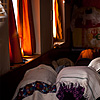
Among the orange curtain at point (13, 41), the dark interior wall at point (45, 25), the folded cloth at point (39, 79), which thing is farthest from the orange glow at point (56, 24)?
the folded cloth at point (39, 79)

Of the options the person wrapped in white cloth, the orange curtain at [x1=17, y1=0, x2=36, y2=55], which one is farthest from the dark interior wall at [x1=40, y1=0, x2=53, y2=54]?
the person wrapped in white cloth

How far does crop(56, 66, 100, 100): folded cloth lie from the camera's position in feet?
5.66

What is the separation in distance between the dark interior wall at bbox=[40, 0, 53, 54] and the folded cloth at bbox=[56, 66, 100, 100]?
7.74 ft

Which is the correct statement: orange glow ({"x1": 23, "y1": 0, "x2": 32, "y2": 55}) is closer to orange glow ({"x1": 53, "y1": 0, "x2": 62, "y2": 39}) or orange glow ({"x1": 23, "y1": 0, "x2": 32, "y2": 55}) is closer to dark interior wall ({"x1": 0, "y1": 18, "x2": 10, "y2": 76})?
dark interior wall ({"x1": 0, "y1": 18, "x2": 10, "y2": 76})

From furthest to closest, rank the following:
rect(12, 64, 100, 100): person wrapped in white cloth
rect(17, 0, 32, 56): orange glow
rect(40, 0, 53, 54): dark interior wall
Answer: rect(40, 0, 53, 54): dark interior wall → rect(17, 0, 32, 56): orange glow → rect(12, 64, 100, 100): person wrapped in white cloth

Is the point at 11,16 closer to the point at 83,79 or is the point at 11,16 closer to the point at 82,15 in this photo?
the point at 83,79

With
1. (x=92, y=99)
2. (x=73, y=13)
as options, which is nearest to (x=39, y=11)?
(x=92, y=99)

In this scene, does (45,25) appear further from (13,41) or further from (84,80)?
(84,80)

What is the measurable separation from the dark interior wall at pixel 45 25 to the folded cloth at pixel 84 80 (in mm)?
2358

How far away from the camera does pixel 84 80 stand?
1.74 meters

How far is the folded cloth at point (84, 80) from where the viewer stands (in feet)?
5.66

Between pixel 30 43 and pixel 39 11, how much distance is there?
0.65 m

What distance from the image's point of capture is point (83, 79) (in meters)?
1.75

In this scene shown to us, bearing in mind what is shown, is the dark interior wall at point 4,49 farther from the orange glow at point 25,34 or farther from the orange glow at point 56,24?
the orange glow at point 56,24
